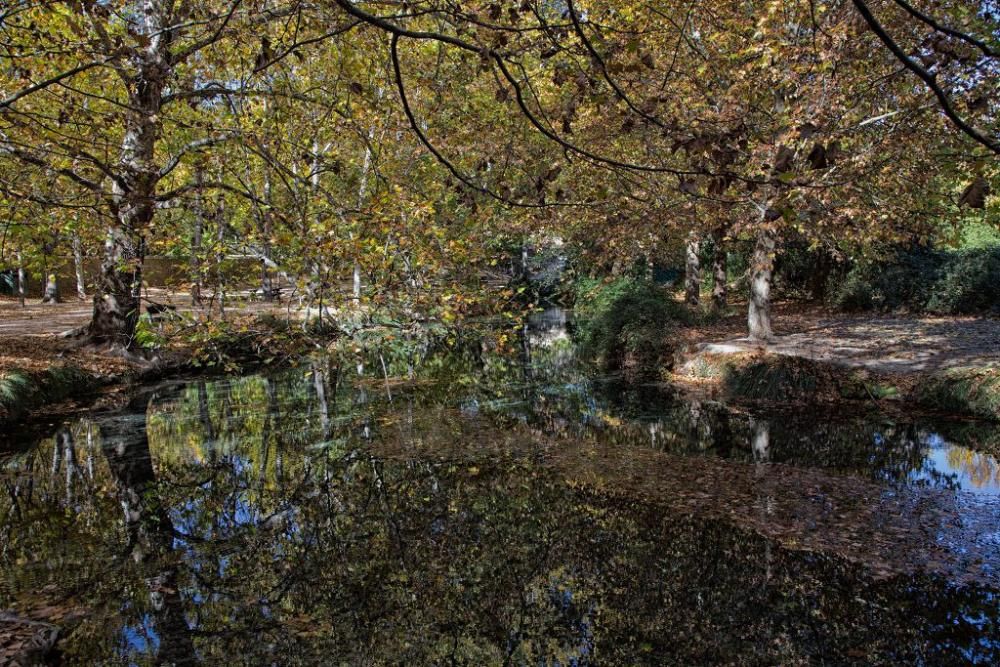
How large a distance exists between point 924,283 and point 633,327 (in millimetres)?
10768

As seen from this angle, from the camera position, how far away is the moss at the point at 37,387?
36.2 ft

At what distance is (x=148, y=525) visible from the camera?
22.2ft

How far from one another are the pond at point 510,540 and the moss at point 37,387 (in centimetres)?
135

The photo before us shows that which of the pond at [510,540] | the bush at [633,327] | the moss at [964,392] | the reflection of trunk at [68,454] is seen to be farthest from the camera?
the bush at [633,327]

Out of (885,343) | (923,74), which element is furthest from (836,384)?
(923,74)

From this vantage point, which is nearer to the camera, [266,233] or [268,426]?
[266,233]

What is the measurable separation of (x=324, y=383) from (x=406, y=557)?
9659 millimetres

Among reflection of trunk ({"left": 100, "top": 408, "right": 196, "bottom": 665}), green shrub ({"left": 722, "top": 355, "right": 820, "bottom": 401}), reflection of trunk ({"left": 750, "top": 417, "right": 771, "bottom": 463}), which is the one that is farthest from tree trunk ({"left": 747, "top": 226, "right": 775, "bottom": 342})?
reflection of trunk ({"left": 100, "top": 408, "right": 196, "bottom": 665})

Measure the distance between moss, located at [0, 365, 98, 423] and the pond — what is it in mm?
1350

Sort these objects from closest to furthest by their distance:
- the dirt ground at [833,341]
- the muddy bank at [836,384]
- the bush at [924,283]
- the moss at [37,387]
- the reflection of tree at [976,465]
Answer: the reflection of tree at [976,465] → the muddy bank at [836,384] → the moss at [37,387] → the dirt ground at [833,341] → the bush at [924,283]

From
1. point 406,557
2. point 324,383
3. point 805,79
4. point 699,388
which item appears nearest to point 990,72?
point 805,79

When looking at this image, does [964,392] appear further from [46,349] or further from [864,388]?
[46,349]

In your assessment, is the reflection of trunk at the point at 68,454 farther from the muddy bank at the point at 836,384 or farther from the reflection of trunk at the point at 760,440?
the muddy bank at the point at 836,384

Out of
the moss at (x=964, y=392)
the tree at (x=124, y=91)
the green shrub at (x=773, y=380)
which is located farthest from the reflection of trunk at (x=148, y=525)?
the moss at (x=964, y=392)
